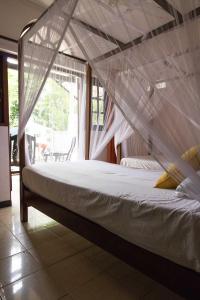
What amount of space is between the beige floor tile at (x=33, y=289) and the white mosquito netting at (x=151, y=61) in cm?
116

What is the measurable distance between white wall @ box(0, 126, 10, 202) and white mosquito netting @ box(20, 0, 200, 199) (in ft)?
6.66

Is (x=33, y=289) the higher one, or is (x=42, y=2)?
(x=42, y=2)

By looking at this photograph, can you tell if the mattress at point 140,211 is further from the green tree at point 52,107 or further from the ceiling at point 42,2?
the ceiling at point 42,2

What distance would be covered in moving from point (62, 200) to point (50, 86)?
1.85 m

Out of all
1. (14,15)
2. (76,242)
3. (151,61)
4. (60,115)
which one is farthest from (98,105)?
(151,61)

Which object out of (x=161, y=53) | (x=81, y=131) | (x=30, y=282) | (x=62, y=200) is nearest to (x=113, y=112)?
(x=81, y=131)

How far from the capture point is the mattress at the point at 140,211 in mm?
1085

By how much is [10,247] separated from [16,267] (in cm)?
36

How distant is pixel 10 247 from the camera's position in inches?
81.0

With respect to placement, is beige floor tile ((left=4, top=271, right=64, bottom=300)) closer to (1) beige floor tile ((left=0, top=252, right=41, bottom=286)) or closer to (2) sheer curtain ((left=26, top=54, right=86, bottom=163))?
(1) beige floor tile ((left=0, top=252, right=41, bottom=286))

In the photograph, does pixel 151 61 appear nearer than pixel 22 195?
Yes

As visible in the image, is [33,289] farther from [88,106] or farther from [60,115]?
[88,106]

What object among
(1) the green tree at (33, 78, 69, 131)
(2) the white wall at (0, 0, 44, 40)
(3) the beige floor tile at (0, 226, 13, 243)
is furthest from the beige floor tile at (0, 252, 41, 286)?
(2) the white wall at (0, 0, 44, 40)

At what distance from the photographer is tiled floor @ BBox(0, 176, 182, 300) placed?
146 cm
